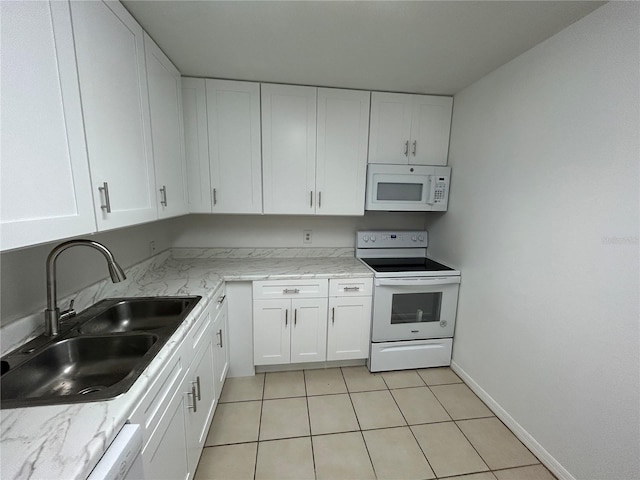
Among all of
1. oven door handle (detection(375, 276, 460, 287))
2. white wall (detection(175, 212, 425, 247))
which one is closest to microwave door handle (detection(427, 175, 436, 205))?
white wall (detection(175, 212, 425, 247))

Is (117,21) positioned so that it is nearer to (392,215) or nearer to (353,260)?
(353,260)

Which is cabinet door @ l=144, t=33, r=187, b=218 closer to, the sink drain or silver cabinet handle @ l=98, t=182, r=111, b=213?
silver cabinet handle @ l=98, t=182, r=111, b=213

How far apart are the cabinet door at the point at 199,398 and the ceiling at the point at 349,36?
168 cm

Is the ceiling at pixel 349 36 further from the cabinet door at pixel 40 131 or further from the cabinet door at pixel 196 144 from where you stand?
the cabinet door at pixel 40 131

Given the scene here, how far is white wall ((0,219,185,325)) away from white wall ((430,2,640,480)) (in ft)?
8.05

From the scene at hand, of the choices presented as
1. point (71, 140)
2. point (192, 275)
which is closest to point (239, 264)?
point (192, 275)

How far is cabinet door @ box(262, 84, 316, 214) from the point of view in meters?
2.02

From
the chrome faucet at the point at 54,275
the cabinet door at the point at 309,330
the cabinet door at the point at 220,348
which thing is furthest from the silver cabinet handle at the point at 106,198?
the cabinet door at the point at 309,330

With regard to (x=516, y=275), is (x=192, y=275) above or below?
below

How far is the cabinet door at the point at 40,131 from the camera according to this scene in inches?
26.7

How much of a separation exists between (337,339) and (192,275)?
4.10ft

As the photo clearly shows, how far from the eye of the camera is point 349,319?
2.13 metres

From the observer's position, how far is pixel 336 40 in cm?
146

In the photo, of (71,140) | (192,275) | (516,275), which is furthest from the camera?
(192,275)
